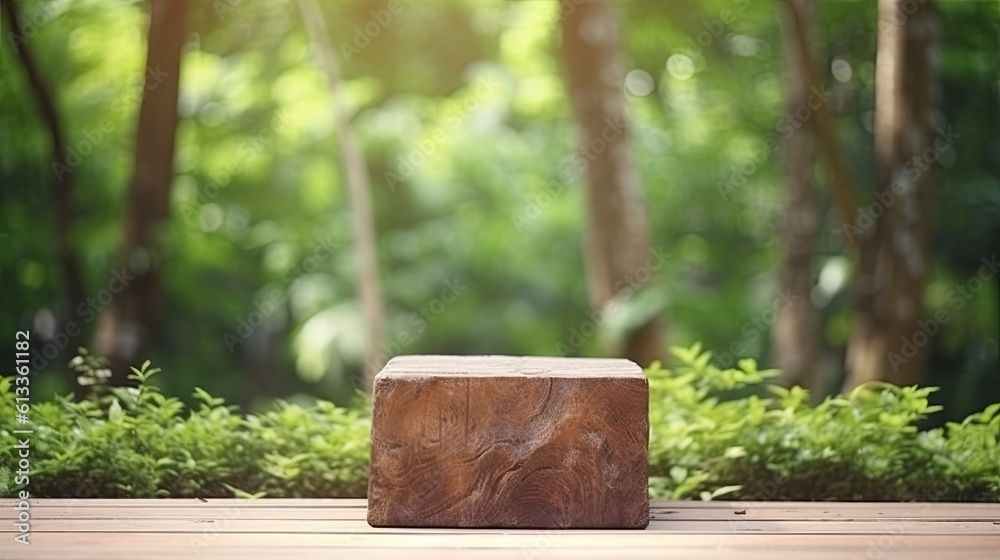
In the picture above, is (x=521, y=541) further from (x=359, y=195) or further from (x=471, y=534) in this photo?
(x=359, y=195)

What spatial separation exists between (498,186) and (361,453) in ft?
27.1

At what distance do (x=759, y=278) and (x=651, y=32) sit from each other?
3.70m

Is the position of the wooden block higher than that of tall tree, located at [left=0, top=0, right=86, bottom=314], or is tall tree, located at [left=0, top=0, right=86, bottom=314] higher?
tall tree, located at [left=0, top=0, right=86, bottom=314]

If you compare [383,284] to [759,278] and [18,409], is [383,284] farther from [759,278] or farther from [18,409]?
[18,409]

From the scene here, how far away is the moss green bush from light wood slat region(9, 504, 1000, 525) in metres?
0.38

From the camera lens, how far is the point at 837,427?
161 inches

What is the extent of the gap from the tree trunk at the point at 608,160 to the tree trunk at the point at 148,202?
240 centimetres

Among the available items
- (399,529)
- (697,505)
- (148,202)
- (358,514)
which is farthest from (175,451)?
(148,202)

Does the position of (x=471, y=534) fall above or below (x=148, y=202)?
below

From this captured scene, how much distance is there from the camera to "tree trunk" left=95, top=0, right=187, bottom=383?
21.2ft

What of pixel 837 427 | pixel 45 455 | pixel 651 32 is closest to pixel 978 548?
pixel 837 427

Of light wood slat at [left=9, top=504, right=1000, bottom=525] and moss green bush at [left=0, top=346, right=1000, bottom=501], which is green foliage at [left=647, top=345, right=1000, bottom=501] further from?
light wood slat at [left=9, top=504, right=1000, bottom=525]

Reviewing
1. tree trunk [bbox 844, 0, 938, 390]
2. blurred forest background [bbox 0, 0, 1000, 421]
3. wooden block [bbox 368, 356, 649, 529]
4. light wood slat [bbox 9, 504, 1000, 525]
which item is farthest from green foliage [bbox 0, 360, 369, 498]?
tree trunk [bbox 844, 0, 938, 390]

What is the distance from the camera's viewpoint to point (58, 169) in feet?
24.5
